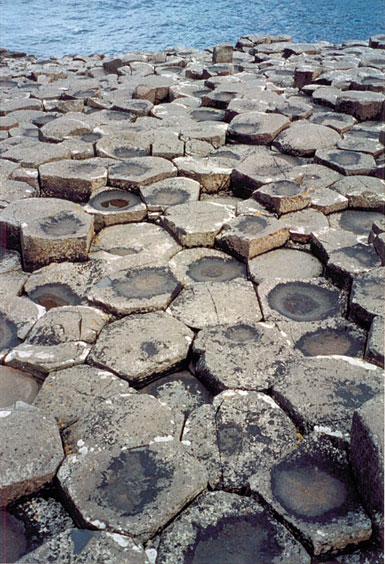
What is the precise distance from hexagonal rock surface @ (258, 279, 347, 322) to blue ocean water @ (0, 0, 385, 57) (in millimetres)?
10770

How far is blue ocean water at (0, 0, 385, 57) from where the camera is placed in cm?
1319

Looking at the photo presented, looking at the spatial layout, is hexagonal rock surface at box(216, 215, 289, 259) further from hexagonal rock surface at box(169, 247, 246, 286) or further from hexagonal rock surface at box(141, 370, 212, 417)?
hexagonal rock surface at box(141, 370, 212, 417)

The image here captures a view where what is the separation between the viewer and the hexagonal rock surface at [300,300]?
8.13 feet

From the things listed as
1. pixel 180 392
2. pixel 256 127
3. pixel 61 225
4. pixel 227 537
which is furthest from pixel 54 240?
pixel 256 127

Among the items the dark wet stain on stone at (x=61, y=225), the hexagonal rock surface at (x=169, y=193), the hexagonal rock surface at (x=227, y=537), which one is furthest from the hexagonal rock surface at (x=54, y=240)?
the hexagonal rock surface at (x=227, y=537)

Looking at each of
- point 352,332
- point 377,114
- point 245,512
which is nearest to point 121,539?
point 245,512

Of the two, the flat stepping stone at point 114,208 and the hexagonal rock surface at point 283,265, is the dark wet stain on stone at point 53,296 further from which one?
the hexagonal rock surface at point 283,265

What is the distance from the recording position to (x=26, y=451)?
1.65 metres

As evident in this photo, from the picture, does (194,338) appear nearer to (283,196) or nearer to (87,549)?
(87,549)

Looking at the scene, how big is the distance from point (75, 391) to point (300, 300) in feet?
4.13

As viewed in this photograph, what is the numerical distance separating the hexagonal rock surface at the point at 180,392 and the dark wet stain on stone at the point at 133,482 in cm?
36

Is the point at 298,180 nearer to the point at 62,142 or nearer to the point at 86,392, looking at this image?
the point at 62,142

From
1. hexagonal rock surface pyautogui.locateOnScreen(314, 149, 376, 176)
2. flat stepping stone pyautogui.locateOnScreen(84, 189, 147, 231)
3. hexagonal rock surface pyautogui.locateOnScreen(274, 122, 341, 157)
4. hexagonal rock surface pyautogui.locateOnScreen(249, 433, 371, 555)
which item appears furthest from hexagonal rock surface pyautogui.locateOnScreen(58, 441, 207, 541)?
hexagonal rock surface pyautogui.locateOnScreen(274, 122, 341, 157)

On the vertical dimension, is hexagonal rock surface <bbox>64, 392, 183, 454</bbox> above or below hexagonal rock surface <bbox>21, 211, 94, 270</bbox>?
below
